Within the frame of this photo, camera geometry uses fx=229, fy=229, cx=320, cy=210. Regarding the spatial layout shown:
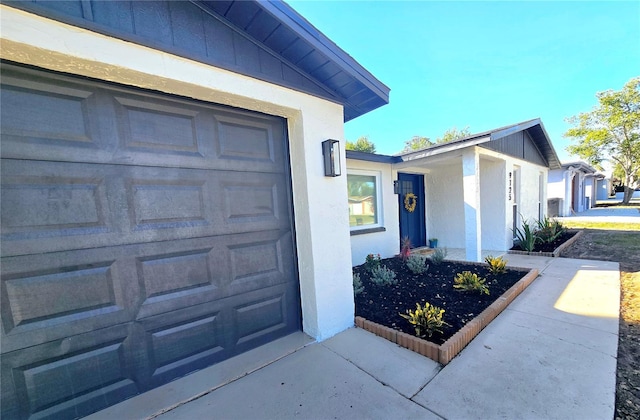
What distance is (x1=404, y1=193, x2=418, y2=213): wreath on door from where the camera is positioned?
23.9ft

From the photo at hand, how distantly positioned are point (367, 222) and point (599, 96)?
24.2 metres

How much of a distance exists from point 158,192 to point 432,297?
370 cm

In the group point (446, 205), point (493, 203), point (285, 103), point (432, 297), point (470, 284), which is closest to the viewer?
point (285, 103)

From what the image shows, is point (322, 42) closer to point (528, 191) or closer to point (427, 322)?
point (427, 322)

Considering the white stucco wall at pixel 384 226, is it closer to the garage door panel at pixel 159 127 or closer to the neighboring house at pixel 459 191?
the neighboring house at pixel 459 191

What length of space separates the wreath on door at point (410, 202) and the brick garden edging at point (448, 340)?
4227 mm

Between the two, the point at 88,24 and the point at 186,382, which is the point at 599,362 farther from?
the point at 88,24

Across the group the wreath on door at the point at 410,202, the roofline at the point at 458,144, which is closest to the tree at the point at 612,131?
the roofline at the point at 458,144

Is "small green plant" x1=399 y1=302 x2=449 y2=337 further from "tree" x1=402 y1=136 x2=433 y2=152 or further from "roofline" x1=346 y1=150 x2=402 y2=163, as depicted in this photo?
"tree" x1=402 y1=136 x2=433 y2=152

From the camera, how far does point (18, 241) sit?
1511 millimetres

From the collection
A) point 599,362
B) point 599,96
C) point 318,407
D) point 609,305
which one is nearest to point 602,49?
point 599,96

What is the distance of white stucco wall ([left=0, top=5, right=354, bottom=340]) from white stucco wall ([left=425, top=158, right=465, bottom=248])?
20.1 feet

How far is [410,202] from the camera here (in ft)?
24.2

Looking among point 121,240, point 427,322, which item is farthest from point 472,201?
point 121,240
